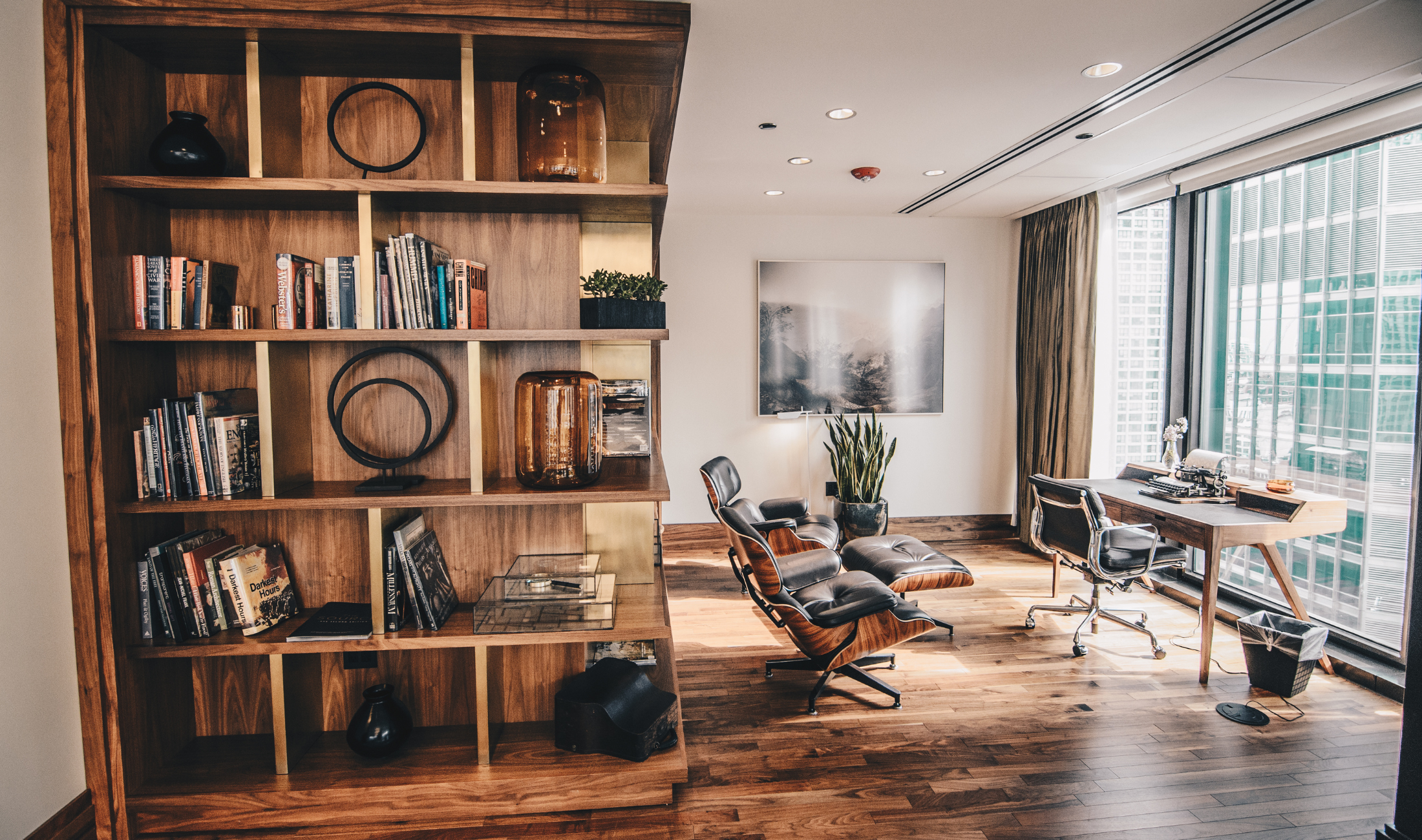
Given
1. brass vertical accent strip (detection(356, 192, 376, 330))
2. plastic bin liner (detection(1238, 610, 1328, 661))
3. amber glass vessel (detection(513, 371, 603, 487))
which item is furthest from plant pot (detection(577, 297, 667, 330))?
plastic bin liner (detection(1238, 610, 1328, 661))

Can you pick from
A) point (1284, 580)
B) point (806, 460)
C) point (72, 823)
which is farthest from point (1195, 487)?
point (72, 823)

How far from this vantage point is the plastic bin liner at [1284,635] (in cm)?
285

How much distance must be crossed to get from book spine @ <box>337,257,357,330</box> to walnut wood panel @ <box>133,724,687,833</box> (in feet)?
4.30

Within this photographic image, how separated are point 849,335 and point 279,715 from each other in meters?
4.30

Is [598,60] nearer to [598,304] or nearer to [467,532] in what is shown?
[598,304]

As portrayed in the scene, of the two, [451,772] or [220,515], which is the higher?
[220,515]

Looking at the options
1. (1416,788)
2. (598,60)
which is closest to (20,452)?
(598,60)

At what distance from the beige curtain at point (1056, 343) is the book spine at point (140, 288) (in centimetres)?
486

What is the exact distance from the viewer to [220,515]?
212 cm

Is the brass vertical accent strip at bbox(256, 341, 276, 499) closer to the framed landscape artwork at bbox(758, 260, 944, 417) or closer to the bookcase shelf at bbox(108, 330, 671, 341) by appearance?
the bookcase shelf at bbox(108, 330, 671, 341)

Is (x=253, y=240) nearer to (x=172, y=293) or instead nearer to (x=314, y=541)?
(x=172, y=293)

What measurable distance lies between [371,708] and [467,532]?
58 cm

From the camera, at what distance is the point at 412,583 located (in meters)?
1.99

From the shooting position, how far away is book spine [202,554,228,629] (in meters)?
1.94
